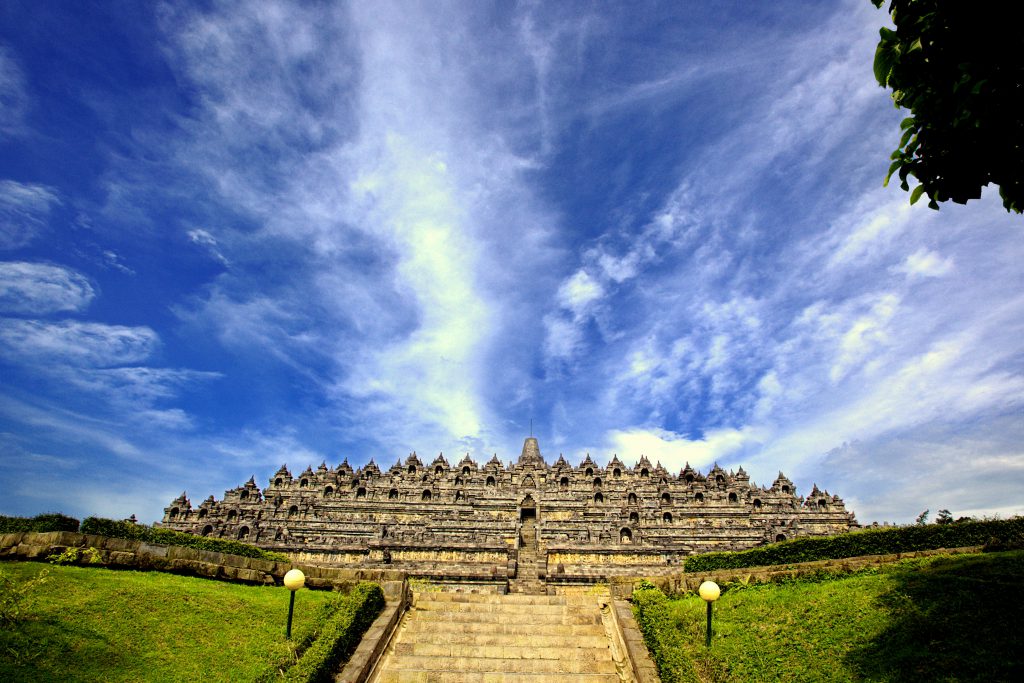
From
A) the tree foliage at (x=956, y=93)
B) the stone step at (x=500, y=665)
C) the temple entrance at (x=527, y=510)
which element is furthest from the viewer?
the temple entrance at (x=527, y=510)

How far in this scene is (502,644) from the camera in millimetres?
16578

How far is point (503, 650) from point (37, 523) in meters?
14.6

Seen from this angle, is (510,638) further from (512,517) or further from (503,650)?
(512,517)

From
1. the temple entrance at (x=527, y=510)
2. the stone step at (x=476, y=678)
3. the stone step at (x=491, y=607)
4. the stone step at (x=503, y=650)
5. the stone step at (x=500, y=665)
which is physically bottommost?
the stone step at (x=476, y=678)

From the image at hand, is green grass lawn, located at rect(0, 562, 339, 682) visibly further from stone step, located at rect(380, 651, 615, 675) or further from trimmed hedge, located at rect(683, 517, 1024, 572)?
trimmed hedge, located at rect(683, 517, 1024, 572)

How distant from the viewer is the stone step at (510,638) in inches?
657

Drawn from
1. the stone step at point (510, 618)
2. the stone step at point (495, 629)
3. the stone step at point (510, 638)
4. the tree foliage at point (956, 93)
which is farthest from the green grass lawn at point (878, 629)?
the tree foliage at point (956, 93)

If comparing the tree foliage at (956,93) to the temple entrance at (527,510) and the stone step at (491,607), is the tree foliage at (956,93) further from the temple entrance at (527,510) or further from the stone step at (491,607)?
the temple entrance at (527,510)

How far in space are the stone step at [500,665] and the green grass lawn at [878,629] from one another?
258 cm

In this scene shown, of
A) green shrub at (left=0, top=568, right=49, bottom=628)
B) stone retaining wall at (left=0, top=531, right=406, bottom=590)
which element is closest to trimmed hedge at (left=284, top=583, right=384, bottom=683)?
stone retaining wall at (left=0, top=531, right=406, bottom=590)

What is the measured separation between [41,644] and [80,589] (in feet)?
9.34

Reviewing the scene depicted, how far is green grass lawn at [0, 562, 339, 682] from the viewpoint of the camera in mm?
11039

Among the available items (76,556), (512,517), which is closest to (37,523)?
(76,556)

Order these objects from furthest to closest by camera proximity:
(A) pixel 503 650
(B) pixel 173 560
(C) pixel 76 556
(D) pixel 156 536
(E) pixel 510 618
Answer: (D) pixel 156 536
(E) pixel 510 618
(B) pixel 173 560
(A) pixel 503 650
(C) pixel 76 556
